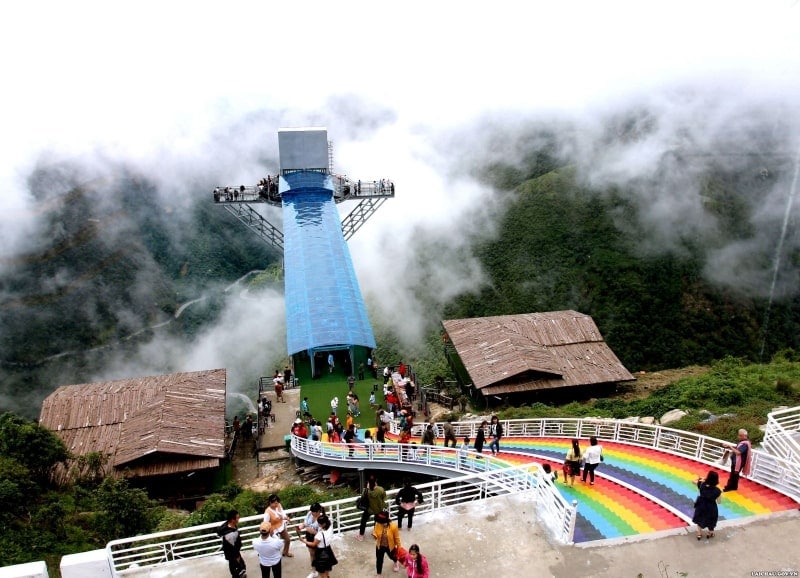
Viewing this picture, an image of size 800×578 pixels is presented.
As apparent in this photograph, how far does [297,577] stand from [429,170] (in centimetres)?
5673

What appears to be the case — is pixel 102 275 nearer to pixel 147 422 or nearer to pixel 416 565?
pixel 147 422

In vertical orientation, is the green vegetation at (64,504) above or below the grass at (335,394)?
below

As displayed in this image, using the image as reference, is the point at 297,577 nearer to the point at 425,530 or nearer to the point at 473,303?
the point at 425,530

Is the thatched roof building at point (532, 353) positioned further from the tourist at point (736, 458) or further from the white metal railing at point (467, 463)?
the tourist at point (736, 458)

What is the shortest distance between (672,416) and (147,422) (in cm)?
1948

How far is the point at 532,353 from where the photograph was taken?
30000mm

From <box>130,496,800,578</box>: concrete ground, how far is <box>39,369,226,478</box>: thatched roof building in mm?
12135

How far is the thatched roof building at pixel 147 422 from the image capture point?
2173 cm

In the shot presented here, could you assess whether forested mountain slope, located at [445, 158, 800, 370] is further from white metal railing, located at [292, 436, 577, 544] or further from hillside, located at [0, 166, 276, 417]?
white metal railing, located at [292, 436, 577, 544]

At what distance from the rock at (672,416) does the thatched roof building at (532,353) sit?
23.5 ft

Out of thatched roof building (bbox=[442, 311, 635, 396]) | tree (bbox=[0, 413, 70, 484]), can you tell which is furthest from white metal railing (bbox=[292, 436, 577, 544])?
thatched roof building (bbox=[442, 311, 635, 396])

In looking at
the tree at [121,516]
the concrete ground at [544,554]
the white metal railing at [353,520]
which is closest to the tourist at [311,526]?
the white metal railing at [353,520]

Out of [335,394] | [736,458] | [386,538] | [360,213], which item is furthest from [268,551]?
[360,213]

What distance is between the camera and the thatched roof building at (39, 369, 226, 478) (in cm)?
2173
